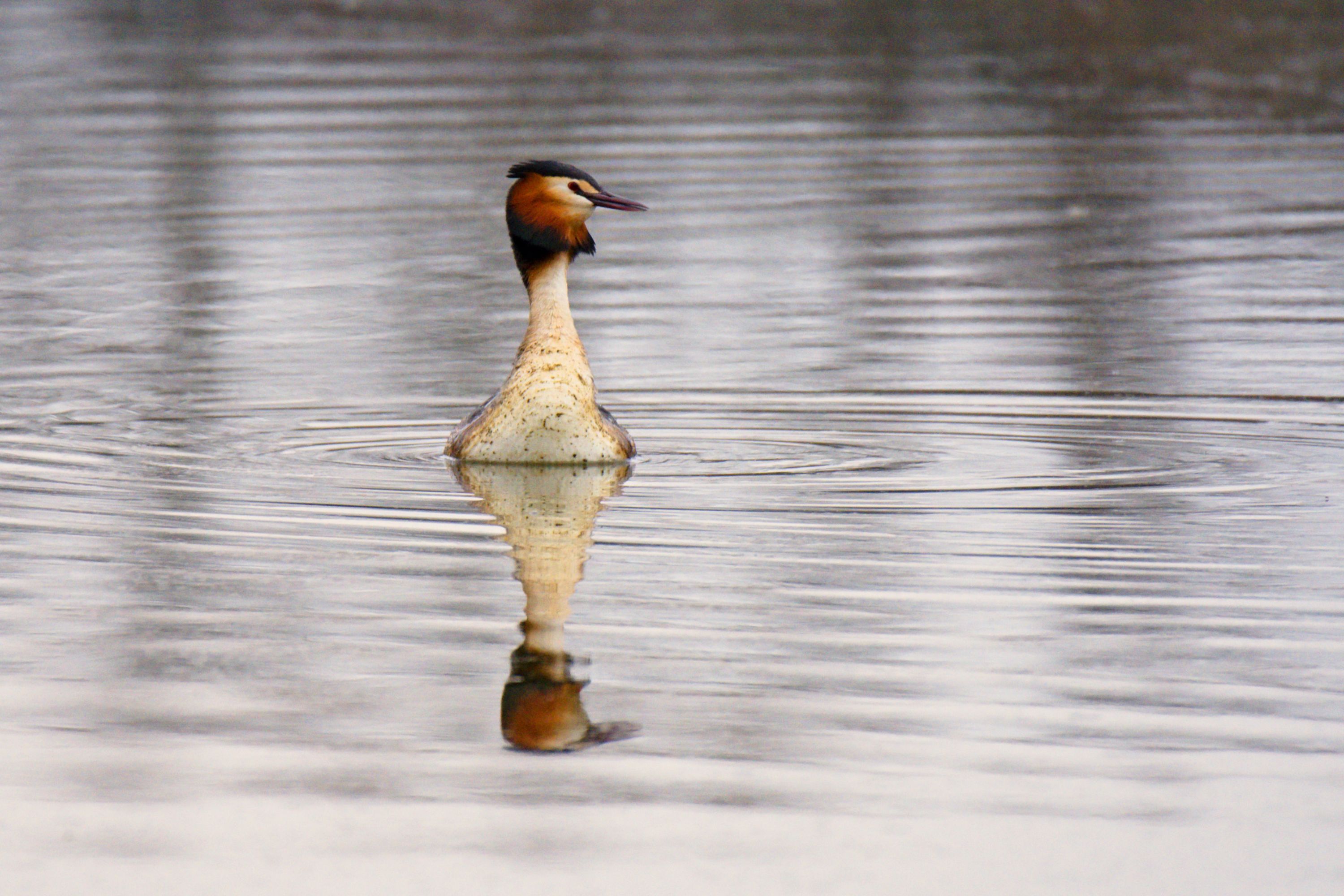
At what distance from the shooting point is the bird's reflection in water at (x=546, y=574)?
21.9 feet

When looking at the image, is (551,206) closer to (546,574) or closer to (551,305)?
(551,305)

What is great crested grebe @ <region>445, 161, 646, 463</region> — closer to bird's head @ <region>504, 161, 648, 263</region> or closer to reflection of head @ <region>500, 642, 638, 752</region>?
bird's head @ <region>504, 161, 648, 263</region>

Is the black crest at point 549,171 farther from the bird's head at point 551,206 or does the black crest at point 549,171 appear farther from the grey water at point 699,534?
the grey water at point 699,534

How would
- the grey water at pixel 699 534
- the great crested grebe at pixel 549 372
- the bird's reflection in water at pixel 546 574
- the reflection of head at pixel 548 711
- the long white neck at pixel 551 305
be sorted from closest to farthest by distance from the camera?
the grey water at pixel 699 534
the reflection of head at pixel 548 711
the bird's reflection in water at pixel 546 574
the great crested grebe at pixel 549 372
the long white neck at pixel 551 305

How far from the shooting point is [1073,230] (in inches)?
788

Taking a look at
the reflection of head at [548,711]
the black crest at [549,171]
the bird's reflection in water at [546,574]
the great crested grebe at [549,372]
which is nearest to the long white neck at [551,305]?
the great crested grebe at [549,372]

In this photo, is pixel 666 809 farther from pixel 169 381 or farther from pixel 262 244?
pixel 262 244

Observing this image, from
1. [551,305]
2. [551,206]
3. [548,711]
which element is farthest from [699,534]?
[548,711]

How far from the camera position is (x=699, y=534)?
9.49 meters

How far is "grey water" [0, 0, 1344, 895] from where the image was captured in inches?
233

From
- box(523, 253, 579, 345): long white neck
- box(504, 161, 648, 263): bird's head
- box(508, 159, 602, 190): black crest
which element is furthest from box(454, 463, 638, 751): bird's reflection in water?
box(508, 159, 602, 190): black crest

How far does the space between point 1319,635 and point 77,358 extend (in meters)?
8.44

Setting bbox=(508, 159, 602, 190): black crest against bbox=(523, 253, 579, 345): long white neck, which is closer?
bbox=(508, 159, 602, 190): black crest

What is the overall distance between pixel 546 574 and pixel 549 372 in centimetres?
245
